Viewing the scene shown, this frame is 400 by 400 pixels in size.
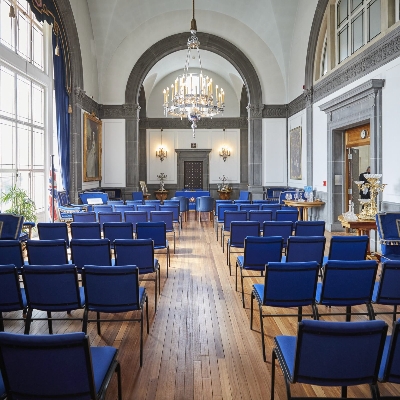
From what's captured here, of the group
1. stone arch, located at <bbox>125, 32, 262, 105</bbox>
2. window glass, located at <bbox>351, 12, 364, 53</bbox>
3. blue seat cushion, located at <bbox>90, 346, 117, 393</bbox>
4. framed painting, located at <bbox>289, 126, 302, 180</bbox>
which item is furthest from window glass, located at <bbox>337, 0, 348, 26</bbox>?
blue seat cushion, located at <bbox>90, 346, 117, 393</bbox>

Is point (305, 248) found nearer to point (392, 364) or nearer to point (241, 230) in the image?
point (241, 230)

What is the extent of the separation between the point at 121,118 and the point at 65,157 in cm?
486

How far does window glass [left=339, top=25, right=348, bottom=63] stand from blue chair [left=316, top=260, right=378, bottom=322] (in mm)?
9013

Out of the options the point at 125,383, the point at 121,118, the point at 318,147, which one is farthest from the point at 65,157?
the point at 125,383

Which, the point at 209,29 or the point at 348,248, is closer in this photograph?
the point at 348,248

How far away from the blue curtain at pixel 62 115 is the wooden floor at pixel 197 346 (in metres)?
7.27

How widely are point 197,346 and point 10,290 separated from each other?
183 cm

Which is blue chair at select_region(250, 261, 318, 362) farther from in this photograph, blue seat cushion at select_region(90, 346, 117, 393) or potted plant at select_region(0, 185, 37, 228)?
potted plant at select_region(0, 185, 37, 228)

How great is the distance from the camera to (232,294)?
5797 millimetres

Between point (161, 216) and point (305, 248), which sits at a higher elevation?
point (161, 216)

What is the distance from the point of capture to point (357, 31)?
10.4 meters

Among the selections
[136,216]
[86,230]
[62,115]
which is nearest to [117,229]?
[86,230]

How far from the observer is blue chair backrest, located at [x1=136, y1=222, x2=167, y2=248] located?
22.0 feet

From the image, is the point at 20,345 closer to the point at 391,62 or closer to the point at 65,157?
the point at 391,62
